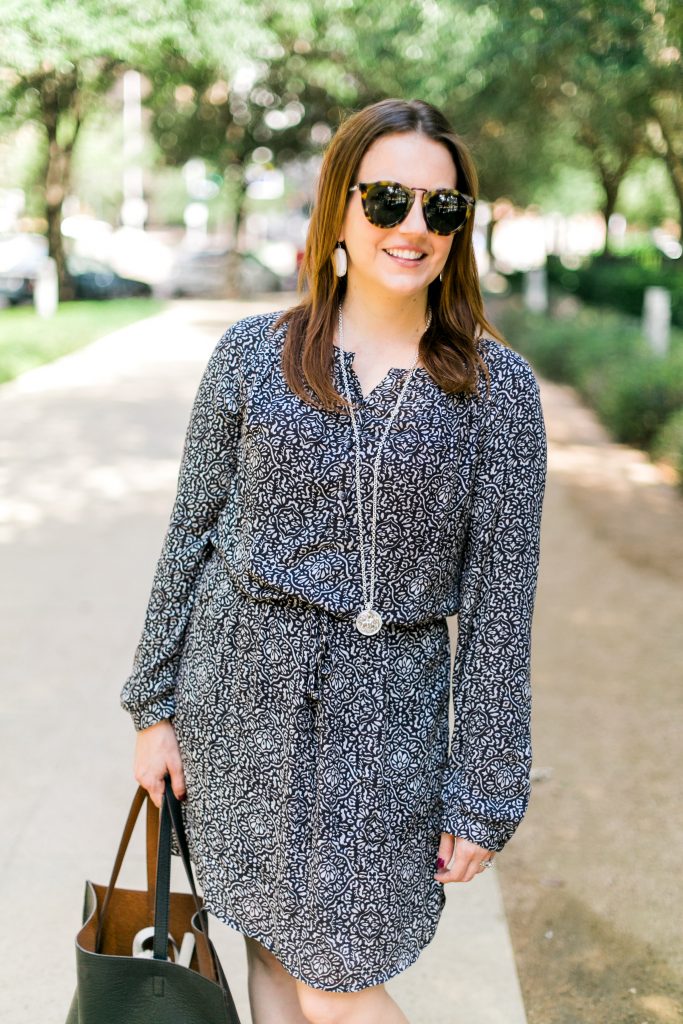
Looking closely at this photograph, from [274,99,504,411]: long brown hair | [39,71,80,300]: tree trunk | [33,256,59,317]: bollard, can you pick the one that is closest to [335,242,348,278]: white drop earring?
[274,99,504,411]: long brown hair

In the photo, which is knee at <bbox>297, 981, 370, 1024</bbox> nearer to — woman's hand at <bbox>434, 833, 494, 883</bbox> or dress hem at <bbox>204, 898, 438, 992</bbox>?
dress hem at <bbox>204, 898, 438, 992</bbox>

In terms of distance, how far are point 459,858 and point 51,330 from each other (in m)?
17.7

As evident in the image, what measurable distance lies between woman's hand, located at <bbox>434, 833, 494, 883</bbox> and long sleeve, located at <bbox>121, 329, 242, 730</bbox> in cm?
52

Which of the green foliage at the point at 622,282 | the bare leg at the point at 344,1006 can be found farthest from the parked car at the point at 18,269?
the bare leg at the point at 344,1006

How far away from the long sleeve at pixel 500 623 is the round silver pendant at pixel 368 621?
170 mm

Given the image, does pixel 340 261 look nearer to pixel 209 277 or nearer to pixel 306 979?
pixel 306 979

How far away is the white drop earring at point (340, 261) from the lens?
208 cm

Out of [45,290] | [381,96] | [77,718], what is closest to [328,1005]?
[77,718]

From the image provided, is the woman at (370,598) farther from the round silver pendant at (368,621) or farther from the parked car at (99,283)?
the parked car at (99,283)

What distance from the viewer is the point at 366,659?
191 cm

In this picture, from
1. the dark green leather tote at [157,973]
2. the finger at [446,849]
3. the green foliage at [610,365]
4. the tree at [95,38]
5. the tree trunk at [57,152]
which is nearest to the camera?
the dark green leather tote at [157,973]

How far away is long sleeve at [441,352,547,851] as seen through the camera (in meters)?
1.93

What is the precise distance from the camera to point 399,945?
196 centimetres

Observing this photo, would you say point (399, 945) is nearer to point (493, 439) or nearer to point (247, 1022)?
point (493, 439)
